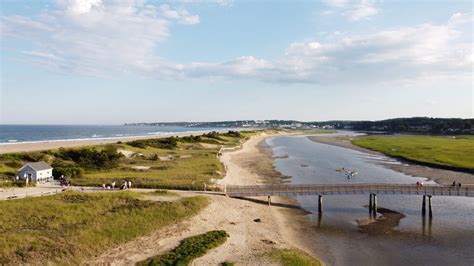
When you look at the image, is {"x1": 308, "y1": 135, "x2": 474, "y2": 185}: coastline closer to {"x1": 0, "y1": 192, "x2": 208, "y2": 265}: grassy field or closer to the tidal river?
the tidal river

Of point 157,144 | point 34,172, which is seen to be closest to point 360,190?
point 34,172

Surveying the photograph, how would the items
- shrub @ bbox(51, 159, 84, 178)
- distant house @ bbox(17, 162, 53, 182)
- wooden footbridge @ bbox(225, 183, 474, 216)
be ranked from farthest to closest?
shrub @ bbox(51, 159, 84, 178) < distant house @ bbox(17, 162, 53, 182) < wooden footbridge @ bbox(225, 183, 474, 216)

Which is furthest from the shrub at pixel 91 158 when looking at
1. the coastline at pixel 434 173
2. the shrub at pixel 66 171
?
the coastline at pixel 434 173

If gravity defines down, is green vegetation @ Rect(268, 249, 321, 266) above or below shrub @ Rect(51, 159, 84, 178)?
below

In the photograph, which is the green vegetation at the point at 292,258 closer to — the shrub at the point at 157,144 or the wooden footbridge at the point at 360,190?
the wooden footbridge at the point at 360,190

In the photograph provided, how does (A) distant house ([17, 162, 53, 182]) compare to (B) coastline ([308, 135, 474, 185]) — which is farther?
(B) coastline ([308, 135, 474, 185])

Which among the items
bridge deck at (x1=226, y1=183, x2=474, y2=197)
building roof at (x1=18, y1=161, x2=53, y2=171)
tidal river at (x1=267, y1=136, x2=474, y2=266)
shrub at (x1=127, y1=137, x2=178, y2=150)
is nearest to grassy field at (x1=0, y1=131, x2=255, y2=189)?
building roof at (x1=18, y1=161, x2=53, y2=171)

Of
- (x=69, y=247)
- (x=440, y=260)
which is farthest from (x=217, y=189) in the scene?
(x=440, y=260)
